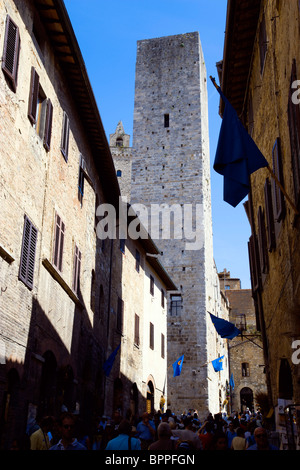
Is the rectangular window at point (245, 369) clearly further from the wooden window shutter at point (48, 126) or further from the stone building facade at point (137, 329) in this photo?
the wooden window shutter at point (48, 126)

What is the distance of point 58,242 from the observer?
11.3 meters

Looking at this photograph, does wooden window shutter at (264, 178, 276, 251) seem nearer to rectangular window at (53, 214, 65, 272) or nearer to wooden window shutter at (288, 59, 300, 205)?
wooden window shutter at (288, 59, 300, 205)

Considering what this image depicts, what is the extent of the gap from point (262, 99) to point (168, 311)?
19.5 meters

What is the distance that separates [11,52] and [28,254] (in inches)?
138

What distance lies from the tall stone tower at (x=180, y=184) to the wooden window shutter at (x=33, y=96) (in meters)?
20.2

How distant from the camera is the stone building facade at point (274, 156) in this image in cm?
744

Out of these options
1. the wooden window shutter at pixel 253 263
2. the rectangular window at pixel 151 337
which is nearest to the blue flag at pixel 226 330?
the wooden window shutter at pixel 253 263

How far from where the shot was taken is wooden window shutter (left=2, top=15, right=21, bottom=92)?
848 cm

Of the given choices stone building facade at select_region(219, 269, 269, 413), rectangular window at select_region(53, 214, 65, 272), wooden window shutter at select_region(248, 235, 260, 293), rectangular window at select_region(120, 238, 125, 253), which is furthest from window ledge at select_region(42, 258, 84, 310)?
stone building facade at select_region(219, 269, 269, 413)

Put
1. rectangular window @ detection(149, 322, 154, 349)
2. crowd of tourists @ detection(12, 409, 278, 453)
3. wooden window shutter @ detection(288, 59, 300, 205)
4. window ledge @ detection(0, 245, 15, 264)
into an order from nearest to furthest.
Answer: crowd of tourists @ detection(12, 409, 278, 453)
wooden window shutter @ detection(288, 59, 300, 205)
window ledge @ detection(0, 245, 15, 264)
rectangular window @ detection(149, 322, 154, 349)

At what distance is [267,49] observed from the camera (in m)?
9.99

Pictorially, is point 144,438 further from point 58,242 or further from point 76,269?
point 76,269
